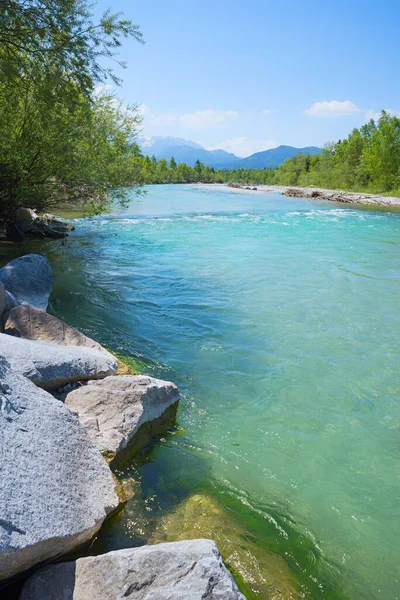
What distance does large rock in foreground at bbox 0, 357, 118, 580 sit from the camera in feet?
8.77

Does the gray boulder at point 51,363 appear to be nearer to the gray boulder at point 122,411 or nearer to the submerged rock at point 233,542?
the gray boulder at point 122,411

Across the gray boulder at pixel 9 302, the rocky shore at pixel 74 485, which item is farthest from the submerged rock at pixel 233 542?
the gray boulder at pixel 9 302

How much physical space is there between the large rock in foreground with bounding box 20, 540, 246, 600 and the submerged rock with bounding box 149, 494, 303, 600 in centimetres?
83

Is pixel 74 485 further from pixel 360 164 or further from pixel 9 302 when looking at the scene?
pixel 360 164

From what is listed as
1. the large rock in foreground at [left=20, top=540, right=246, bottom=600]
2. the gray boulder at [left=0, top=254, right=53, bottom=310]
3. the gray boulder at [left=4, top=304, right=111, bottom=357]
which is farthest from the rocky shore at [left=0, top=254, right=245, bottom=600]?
the gray boulder at [left=0, top=254, right=53, bottom=310]

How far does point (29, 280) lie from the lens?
8961 mm

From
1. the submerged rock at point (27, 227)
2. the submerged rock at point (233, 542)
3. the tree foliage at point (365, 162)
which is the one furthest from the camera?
the tree foliage at point (365, 162)

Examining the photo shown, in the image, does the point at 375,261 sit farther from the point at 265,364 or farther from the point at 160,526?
the point at 160,526

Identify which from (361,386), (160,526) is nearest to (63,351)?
(160,526)

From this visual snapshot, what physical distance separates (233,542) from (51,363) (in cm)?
270

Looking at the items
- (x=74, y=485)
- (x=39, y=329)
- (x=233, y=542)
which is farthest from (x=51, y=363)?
(x=233, y=542)

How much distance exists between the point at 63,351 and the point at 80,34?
9.04 m

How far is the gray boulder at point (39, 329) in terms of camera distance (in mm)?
6000

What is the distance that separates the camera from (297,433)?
18.9 ft
